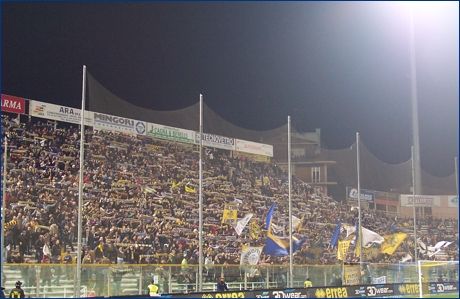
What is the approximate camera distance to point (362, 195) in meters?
17.1

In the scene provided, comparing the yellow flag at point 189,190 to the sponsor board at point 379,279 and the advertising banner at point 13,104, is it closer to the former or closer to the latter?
the advertising banner at point 13,104

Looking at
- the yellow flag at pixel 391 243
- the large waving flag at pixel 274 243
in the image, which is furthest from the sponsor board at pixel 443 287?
the large waving flag at pixel 274 243

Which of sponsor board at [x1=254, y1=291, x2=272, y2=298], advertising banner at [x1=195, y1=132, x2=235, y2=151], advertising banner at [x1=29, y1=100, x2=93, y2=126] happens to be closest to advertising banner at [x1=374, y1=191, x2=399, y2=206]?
advertising banner at [x1=195, y1=132, x2=235, y2=151]

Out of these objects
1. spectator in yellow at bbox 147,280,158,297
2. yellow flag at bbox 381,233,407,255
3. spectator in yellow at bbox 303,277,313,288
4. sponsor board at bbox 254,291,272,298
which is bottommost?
sponsor board at bbox 254,291,272,298

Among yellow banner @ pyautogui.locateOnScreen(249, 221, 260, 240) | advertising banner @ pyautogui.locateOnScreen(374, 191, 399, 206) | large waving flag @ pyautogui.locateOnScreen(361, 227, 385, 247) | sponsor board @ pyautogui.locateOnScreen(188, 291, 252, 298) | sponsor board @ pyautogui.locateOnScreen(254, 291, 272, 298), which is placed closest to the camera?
sponsor board @ pyautogui.locateOnScreen(188, 291, 252, 298)

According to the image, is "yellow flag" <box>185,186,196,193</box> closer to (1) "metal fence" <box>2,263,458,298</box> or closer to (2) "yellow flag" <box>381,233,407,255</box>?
(1) "metal fence" <box>2,263,458,298</box>

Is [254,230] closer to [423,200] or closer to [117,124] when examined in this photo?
[117,124]

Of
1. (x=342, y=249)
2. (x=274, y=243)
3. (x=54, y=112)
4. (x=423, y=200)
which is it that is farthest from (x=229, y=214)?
(x=423, y=200)

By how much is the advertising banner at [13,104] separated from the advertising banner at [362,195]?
8.60 metres

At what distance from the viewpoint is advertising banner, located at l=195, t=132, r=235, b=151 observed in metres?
14.5

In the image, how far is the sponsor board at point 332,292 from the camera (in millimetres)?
14461

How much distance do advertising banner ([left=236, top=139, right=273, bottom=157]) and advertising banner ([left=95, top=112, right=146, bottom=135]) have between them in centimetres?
290

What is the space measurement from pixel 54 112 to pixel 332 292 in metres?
7.54

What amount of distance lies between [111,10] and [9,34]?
3.36 metres
